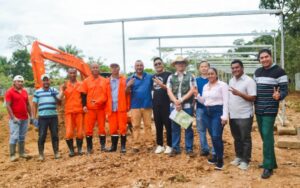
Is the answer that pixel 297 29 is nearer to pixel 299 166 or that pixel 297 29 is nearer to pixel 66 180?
Result: pixel 299 166

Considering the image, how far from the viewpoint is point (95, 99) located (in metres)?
6.64

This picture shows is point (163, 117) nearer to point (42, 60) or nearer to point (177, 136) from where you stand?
point (177, 136)

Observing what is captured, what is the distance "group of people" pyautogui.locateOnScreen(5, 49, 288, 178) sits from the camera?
16.8 feet

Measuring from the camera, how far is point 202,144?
6.30 metres

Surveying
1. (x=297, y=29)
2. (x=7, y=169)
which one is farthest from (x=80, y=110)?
(x=297, y=29)

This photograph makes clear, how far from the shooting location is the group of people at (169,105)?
5109mm

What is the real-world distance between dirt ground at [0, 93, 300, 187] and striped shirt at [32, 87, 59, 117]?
903mm

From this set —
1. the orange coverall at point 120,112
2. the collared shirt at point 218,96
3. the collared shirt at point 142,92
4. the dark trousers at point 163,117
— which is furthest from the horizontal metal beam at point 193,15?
the collared shirt at point 218,96

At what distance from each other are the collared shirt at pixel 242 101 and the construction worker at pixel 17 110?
417cm

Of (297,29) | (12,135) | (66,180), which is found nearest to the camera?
(66,180)

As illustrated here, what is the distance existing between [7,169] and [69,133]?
4.20 feet

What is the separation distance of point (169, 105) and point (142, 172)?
54.5 inches

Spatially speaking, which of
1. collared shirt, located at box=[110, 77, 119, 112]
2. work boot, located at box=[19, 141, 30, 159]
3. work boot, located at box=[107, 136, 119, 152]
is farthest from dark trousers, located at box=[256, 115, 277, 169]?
work boot, located at box=[19, 141, 30, 159]

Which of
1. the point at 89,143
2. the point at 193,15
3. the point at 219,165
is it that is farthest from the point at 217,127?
the point at 193,15
